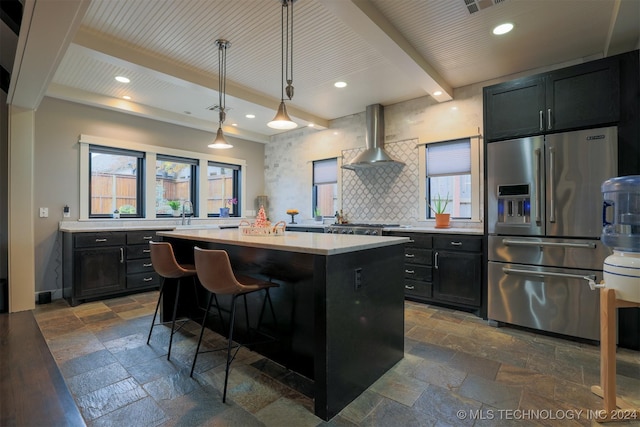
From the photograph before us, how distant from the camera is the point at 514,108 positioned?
2.98 meters

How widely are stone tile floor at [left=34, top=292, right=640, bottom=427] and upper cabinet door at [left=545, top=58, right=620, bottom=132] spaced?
1951 mm

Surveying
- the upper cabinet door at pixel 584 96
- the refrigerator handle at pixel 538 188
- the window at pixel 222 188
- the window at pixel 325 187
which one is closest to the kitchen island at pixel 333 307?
the refrigerator handle at pixel 538 188

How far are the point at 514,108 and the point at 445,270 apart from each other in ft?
6.04

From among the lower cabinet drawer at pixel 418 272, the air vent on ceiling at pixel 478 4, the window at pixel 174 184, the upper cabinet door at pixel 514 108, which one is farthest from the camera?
the window at pixel 174 184

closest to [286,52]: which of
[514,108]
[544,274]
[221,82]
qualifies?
[221,82]

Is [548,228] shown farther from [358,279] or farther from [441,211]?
[358,279]

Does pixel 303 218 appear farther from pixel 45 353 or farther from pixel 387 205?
pixel 45 353

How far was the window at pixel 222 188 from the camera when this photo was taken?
5902 mm

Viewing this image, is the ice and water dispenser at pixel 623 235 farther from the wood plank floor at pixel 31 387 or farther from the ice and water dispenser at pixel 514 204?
the wood plank floor at pixel 31 387

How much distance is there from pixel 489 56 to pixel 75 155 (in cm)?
540

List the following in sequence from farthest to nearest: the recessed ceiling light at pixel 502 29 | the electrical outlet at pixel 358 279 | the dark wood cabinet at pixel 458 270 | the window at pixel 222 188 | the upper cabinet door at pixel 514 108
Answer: the window at pixel 222 188 < the dark wood cabinet at pixel 458 270 < the upper cabinet door at pixel 514 108 < the recessed ceiling light at pixel 502 29 < the electrical outlet at pixel 358 279

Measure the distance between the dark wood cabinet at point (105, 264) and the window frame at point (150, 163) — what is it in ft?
2.33

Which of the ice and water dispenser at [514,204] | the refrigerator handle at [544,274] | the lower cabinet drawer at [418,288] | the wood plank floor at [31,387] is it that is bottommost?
the wood plank floor at [31,387]

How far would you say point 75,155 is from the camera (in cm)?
424
